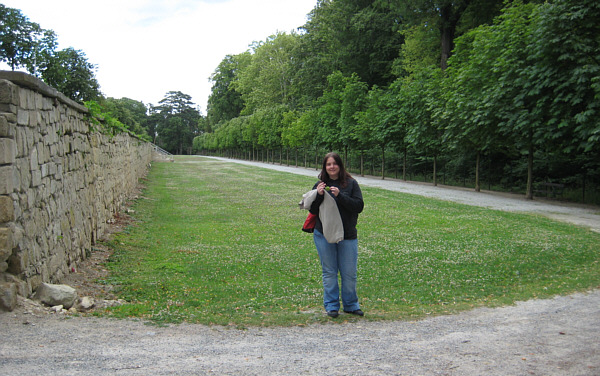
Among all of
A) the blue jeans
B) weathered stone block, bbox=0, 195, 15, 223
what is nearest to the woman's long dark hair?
the blue jeans

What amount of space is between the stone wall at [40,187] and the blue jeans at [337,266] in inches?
141

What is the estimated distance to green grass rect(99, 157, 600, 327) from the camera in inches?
253

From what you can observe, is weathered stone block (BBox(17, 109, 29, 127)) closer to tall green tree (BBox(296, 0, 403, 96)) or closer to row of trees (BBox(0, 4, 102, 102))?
tall green tree (BBox(296, 0, 403, 96))

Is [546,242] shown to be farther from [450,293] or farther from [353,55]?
[353,55]

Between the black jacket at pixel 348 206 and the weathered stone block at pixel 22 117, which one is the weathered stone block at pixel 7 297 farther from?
the black jacket at pixel 348 206

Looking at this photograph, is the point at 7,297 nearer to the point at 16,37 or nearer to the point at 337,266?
the point at 337,266

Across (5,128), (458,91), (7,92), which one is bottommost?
(5,128)

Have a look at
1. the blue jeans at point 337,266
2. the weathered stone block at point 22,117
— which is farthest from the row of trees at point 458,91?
the weathered stone block at point 22,117

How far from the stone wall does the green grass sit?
101 cm

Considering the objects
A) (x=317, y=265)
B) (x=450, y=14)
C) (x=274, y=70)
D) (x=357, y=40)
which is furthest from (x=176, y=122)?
(x=317, y=265)

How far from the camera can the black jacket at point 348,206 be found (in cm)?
572

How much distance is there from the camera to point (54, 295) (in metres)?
5.75

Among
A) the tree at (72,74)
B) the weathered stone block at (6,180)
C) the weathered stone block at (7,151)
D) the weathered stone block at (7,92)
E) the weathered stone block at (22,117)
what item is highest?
the tree at (72,74)

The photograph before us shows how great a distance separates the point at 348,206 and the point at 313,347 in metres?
1.77
